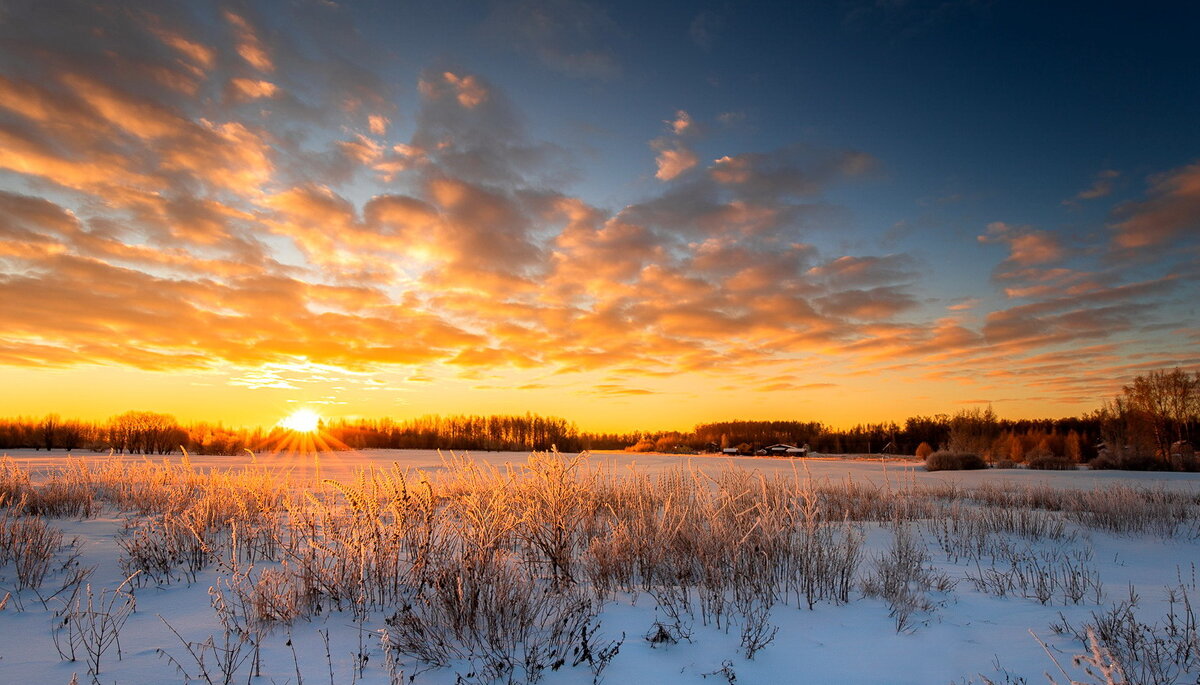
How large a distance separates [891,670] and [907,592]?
1.54 metres

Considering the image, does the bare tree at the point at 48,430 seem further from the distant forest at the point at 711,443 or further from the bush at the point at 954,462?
the bush at the point at 954,462

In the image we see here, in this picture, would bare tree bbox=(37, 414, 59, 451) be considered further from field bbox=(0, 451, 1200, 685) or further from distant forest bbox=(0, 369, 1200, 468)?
field bbox=(0, 451, 1200, 685)

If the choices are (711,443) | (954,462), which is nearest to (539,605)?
(954,462)

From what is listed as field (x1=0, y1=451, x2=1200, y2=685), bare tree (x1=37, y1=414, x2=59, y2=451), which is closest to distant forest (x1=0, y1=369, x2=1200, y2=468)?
bare tree (x1=37, y1=414, x2=59, y2=451)

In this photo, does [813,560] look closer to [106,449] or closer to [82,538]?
[82,538]

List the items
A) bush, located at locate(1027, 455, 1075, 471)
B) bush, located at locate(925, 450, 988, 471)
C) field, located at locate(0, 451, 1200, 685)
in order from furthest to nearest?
bush, located at locate(1027, 455, 1075, 471)
bush, located at locate(925, 450, 988, 471)
field, located at locate(0, 451, 1200, 685)

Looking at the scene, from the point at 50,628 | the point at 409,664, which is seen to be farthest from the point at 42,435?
the point at 409,664

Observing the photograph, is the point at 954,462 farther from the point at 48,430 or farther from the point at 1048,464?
the point at 48,430

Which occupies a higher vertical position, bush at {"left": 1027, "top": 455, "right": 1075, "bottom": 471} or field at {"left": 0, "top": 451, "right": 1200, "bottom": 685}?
field at {"left": 0, "top": 451, "right": 1200, "bottom": 685}

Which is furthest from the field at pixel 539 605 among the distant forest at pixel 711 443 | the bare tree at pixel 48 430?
the bare tree at pixel 48 430

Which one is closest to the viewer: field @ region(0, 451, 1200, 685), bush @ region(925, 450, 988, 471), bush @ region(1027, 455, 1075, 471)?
field @ region(0, 451, 1200, 685)

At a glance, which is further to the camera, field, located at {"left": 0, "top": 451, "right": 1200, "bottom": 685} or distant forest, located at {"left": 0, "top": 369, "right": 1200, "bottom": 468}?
distant forest, located at {"left": 0, "top": 369, "right": 1200, "bottom": 468}

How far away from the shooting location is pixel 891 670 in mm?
3908

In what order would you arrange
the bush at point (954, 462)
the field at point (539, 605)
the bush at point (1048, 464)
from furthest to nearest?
the bush at point (1048, 464) → the bush at point (954, 462) → the field at point (539, 605)
